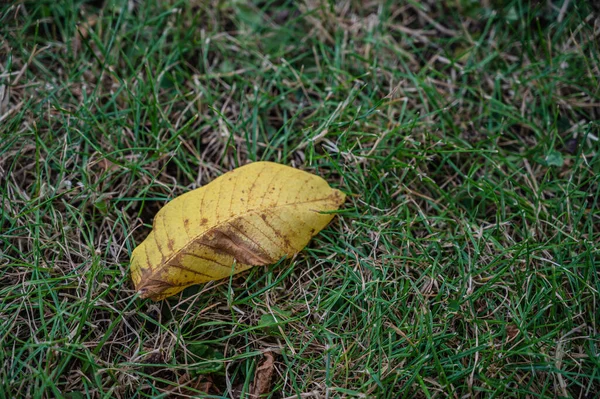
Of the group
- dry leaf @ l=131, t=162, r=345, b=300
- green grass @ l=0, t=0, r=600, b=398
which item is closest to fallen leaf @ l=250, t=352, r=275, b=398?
green grass @ l=0, t=0, r=600, b=398

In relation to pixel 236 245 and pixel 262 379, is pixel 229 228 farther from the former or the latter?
pixel 262 379

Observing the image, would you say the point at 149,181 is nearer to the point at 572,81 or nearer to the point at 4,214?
the point at 4,214

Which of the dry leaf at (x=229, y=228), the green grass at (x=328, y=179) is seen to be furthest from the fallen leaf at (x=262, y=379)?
the dry leaf at (x=229, y=228)

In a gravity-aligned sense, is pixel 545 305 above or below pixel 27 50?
below

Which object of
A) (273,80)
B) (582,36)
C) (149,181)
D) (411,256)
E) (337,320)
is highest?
(582,36)

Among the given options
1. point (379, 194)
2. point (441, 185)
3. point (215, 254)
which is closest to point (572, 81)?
point (441, 185)

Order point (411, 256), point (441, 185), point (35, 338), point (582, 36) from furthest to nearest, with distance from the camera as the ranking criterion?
point (582, 36) < point (441, 185) < point (411, 256) < point (35, 338)

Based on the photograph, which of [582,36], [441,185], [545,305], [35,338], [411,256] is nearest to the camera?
[35,338]

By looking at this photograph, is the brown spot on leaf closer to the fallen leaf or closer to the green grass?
the green grass
